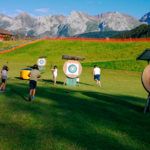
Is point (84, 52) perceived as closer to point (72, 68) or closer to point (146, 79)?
point (72, 68)

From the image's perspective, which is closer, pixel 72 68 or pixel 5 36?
pixel 72 68

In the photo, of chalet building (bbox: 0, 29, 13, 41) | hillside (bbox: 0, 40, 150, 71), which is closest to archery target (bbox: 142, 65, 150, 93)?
hillside (bbox: 0, 40, 150, 71)

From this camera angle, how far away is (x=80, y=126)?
26.5 ft

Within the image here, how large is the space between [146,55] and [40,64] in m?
32.2

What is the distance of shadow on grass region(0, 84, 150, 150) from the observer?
655 centimetres

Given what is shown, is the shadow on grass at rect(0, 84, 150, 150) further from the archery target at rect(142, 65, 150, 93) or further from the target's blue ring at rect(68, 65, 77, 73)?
the target's blue ring at rect(68, 65, 77, 73)

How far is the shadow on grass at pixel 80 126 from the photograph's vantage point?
21.5 ft

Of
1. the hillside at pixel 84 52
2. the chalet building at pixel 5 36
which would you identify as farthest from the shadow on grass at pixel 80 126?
the chalet building at pixel 5 36

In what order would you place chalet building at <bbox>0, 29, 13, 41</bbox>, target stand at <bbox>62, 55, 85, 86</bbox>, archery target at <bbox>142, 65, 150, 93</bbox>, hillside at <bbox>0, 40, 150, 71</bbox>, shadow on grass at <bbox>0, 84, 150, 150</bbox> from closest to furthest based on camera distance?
shadow on grass at <bbox>0, 84, 150, 150</bbox> → archery target at <bbox>142, 65, 150, 93</bbox> → target stand at <bbox>62, 55, 85, 86</bbox> → hillside at <bbox>0, 40, 150, 71</bbox> → chalet building at <bbox>0, 29, 13, 41</bbox>

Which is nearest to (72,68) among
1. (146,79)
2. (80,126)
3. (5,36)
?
(146,79)

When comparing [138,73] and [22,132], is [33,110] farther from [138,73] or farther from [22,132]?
[138,73]

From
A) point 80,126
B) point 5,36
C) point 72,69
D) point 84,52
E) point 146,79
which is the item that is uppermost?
point 5,36

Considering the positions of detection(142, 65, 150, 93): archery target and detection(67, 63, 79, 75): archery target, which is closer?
detection(142, 65, 150, 93): archery target

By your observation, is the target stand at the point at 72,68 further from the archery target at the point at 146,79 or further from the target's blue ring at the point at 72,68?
the archery target at the point at 146,79
